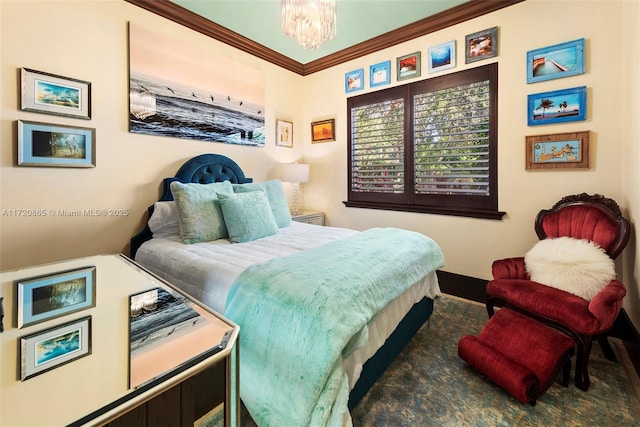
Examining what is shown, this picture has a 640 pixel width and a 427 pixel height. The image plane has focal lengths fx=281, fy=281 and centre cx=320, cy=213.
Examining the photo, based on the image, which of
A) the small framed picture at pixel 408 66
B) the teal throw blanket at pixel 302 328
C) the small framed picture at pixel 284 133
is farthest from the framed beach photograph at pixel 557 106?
the small framed picture at pixel 284 133

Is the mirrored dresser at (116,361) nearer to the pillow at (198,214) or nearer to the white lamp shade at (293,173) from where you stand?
the pillow at (198,214)

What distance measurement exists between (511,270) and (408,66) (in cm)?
Result: 236

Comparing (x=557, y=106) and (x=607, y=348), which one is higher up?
(x=557, y=106)

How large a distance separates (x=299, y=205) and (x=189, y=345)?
3.48m

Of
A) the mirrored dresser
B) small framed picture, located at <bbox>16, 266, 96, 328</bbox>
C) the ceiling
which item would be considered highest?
the ceiling

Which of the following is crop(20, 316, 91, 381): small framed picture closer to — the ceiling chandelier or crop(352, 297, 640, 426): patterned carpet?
crop(352, 297, 640, 426): patterned carpet

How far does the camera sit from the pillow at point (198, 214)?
7.24ft

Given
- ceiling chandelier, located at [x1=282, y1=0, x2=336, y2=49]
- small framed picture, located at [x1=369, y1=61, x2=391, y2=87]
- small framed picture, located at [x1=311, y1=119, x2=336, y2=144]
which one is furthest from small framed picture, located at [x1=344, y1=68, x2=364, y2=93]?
ceiling chandelier, located at [x1=282, y1=0, x2=336, y2=49]

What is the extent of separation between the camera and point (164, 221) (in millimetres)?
2527

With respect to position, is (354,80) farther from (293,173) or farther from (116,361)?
(116,361)

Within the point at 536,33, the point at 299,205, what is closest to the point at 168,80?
the point at 299,205

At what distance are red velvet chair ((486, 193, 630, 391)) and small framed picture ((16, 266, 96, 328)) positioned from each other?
2.34 m

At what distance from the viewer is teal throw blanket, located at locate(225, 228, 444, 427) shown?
1049 mm

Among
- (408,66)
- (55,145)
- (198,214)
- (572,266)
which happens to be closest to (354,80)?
(408,66)
